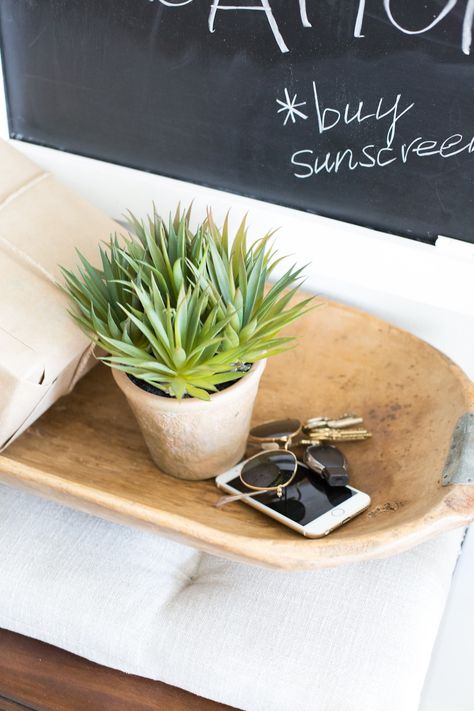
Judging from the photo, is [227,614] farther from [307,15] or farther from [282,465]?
[307,15]

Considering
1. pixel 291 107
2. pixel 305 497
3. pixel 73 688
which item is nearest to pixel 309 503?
pixel 305 497

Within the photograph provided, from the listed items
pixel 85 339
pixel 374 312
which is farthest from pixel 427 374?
pixel 85 339

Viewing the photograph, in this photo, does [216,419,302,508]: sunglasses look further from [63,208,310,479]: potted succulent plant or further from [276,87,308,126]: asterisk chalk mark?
[276,87,308,126]: asterisk chalk mark

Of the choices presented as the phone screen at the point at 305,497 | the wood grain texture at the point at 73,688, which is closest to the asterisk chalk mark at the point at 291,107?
the phone screen at the point at 305,497

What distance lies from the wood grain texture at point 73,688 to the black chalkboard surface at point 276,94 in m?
0.49

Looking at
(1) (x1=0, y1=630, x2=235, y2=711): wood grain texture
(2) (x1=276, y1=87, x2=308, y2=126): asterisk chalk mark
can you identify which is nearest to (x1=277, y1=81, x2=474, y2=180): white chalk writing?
(2) (x1=276, y1=87, x2=308, y2=126): asterisk chalk mark

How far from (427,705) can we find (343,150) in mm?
731

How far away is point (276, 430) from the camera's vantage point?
797 millimetres

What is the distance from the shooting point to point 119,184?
916 mm

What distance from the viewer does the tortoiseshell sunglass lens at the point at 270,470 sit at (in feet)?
2.38

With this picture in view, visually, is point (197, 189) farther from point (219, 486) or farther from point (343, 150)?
point (219, 486)

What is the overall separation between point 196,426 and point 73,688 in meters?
0.25

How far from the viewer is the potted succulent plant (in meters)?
0.66

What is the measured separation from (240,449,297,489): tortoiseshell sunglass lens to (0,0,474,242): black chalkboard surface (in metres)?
0.26
